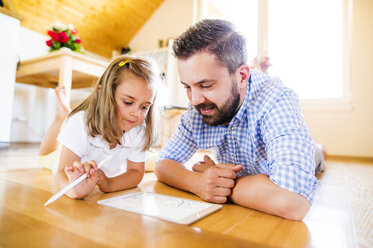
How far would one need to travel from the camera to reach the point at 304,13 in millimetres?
3230

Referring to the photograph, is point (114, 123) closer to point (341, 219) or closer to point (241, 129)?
point (241, 129)

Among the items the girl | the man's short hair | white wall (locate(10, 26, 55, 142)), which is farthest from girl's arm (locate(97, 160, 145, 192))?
white wall (locate(10, 26, 55, 142))

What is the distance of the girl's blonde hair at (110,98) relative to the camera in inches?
33.9

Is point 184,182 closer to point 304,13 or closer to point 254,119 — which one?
point 254,119

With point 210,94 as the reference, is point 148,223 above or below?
below

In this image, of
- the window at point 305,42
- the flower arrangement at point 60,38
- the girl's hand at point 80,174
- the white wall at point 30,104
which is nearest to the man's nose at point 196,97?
the girl's hand at point 80,174

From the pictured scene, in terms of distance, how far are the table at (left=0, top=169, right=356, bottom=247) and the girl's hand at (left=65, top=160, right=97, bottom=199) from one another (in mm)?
27

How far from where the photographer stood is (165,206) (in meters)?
0.66

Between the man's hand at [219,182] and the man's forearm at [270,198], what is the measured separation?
3cm

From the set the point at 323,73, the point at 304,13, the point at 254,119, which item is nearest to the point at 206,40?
the point at 254,119

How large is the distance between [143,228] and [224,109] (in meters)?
0.40

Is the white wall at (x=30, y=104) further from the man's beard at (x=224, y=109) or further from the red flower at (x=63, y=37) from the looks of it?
the man's beard at (x=224, y=109)

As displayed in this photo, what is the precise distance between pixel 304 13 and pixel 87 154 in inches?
132

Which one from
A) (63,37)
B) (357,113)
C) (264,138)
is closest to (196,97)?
(264,138)
